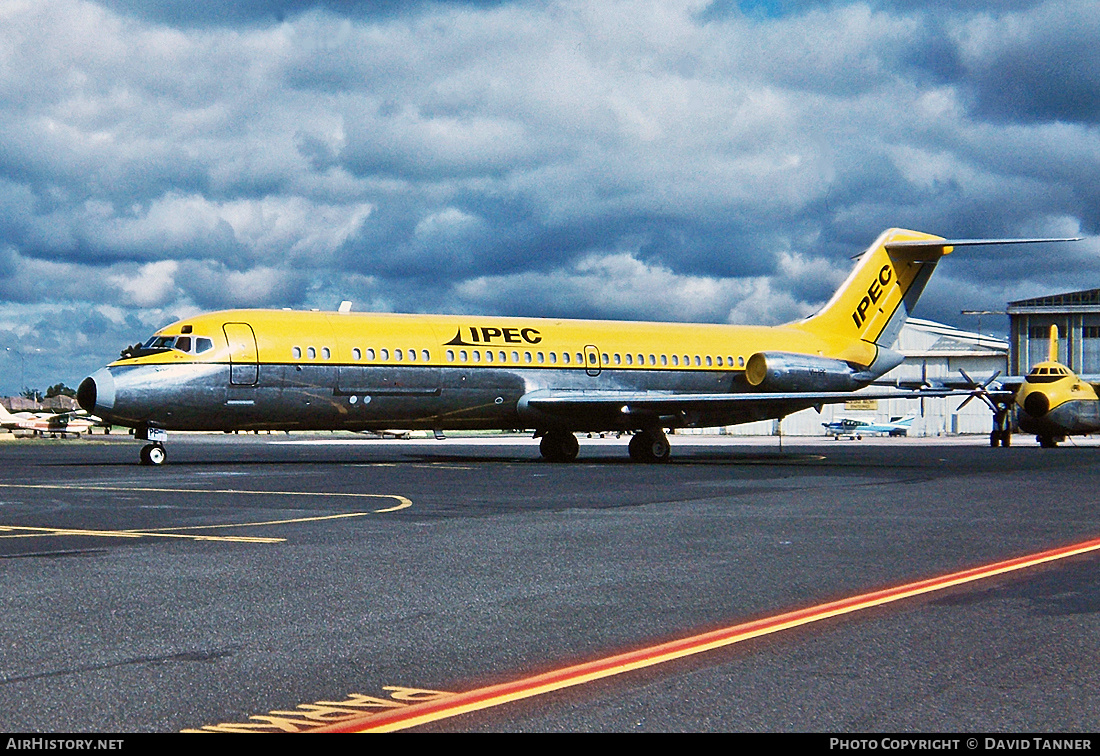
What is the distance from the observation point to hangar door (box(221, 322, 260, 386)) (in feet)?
96.4

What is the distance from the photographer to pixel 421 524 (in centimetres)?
1487

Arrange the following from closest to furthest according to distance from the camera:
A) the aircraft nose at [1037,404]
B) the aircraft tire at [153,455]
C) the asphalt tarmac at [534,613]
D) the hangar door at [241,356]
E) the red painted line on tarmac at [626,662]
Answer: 1. the red painted line on tarmac at [626,662]
2. the asphalt tarmac at [534,613]
3. the hangar door at [241,356]
4. the aircraft tire at [153,455]
5. the aircraft nose at [1037,404]

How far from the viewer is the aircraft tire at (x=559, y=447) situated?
3672cm

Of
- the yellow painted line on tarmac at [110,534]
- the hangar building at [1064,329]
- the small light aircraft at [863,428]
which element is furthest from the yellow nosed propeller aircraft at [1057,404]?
the hangar building at [1064,329]

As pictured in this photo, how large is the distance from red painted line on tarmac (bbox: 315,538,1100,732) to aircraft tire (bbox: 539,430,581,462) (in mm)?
26296

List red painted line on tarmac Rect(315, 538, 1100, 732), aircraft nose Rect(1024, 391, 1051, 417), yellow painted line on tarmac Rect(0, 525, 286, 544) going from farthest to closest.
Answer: aircraft nose Rect(1024, 391, 1051, 417) < yellow painted line on tarmac Rect(0, 525, 286, 544) < red painted line on tarmac Rect(315, 538, 1100, 732)

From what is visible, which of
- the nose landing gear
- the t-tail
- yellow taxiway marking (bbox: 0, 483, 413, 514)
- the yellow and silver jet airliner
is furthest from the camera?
the t-tail

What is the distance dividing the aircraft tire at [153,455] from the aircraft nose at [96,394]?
290cm

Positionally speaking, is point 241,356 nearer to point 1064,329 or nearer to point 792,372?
point 792,372

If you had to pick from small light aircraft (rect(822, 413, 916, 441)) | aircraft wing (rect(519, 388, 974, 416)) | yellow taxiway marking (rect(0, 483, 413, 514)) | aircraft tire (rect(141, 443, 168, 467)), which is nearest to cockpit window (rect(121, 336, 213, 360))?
aircraft tire (rect(141, 443, 168, 467))

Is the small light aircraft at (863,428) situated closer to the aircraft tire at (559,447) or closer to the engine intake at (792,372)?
the engine intake at (792,372)

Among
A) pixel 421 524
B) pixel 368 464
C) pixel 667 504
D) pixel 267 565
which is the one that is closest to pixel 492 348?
pixel 368 464

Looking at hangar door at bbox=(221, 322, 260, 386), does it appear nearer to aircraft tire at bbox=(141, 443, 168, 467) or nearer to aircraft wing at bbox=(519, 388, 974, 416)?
aircraft tire at bbox=(141, 443, 168, 467)

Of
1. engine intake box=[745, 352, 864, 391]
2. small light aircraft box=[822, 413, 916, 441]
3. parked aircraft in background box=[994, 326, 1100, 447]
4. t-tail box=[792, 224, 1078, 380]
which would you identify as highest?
t-tail box=[792, 224, 1078, 380]
